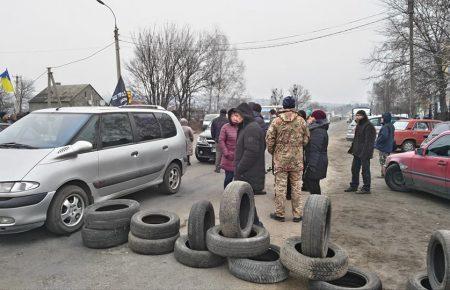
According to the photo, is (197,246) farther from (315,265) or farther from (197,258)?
(315,265)

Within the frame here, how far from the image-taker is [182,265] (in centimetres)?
454

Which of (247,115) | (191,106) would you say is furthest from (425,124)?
(191,106)

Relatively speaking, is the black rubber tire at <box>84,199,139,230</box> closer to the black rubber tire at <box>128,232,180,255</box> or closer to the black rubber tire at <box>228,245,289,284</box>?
the black rubber tire at <box>128,232,180,255</box>

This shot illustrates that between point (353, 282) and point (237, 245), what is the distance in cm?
127

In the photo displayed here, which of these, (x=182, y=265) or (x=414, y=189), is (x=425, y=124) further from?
(x=182, y=265)

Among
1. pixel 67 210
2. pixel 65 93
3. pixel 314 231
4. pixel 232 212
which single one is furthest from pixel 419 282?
pixel 65 93

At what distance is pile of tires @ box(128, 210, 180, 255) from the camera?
4.84m

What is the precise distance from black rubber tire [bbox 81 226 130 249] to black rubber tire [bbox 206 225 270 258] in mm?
1410

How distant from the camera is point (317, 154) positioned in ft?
22.5

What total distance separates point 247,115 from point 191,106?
3603cm

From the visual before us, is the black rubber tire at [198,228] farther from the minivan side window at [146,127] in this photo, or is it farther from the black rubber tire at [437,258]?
the minivan side window at [146,127]

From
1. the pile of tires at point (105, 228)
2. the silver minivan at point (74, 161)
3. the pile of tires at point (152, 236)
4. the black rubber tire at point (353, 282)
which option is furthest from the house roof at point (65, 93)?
the black rubber tire at point (353, 282)

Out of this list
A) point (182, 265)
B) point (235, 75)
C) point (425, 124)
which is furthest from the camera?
point (235, 75)

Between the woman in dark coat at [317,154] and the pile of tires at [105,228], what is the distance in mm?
3261
